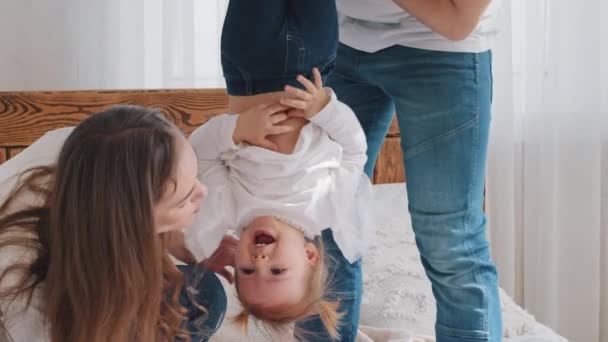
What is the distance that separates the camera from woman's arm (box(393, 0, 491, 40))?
1448mm

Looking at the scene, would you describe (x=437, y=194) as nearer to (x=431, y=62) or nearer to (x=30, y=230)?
(x=431, y=62)

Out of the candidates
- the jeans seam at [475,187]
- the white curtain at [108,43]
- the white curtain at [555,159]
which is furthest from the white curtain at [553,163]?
the jeans seam at [475,187]

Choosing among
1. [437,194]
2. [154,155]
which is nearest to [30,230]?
[154,155]

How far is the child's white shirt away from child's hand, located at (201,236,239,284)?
0.07 metres

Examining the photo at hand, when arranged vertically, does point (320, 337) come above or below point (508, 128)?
below

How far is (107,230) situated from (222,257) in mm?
337

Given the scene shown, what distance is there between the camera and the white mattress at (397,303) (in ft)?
6.67

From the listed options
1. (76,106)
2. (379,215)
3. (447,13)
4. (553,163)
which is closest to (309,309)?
(447,13)

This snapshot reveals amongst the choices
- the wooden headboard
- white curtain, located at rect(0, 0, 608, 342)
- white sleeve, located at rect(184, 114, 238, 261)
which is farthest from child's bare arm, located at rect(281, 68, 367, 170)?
white curtain, located at rect(0, 0, 608, 342)

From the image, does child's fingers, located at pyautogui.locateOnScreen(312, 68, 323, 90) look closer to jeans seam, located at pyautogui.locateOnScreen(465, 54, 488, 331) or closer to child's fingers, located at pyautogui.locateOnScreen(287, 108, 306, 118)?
child's fingers, located at pyautogui.locateOnScreen(287, 108, 306, 118)

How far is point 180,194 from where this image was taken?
135 centimetres

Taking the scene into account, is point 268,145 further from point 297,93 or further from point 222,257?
point 222,257

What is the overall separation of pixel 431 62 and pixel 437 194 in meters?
0.22

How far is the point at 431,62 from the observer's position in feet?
5.11
